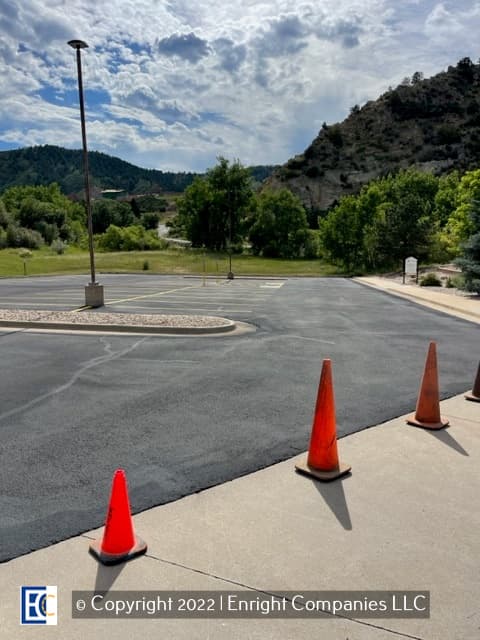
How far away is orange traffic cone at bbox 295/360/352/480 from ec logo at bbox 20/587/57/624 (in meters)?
2.14

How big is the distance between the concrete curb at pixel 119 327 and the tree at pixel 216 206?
214 feet

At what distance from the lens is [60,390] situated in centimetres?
640

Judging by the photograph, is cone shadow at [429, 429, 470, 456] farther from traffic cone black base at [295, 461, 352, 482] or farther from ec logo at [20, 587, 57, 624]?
ec logo at [20, 587, 57, 624]

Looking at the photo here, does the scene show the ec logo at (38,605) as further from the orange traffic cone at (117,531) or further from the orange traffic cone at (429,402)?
the orange traffic cone at (429,402)

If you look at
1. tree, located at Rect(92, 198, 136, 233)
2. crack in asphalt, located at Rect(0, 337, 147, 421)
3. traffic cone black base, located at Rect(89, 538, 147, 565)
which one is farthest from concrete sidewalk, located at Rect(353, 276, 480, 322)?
tree, located at Rect(92, 198, 136, 233)

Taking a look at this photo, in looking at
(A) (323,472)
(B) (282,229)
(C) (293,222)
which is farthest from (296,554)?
(C) (293,222)

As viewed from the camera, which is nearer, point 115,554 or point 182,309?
point 115,554

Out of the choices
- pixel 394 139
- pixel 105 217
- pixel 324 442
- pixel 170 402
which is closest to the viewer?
pixel 324 442

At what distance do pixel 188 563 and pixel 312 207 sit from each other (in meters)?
118

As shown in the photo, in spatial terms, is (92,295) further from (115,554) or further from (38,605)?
(38,605)

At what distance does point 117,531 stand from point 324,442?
1.84 m

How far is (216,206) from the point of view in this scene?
253 ft

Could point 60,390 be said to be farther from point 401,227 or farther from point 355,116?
point 355,116

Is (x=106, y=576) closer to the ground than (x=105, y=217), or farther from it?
closer to the ground
